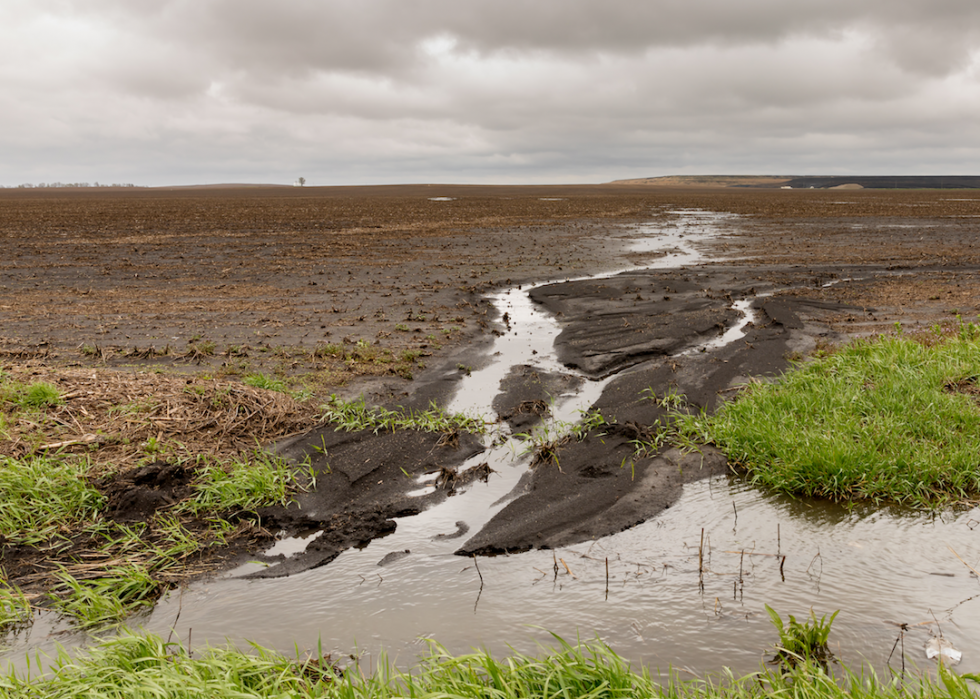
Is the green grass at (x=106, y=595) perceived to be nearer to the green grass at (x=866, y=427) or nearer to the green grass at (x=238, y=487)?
the green grass at (x=238, y=487)

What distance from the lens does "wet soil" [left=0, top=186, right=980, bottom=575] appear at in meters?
5.60

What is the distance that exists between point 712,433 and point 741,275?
1217 centimetres

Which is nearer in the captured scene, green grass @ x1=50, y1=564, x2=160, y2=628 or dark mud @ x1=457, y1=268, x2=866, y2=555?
green grass @ x1=50, y1=564, x2=160, y2=628

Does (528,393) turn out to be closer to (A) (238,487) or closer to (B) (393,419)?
(B) (393,419)

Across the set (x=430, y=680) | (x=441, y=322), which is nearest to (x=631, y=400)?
(x=430, y=680)

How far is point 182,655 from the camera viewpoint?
11.4 ft

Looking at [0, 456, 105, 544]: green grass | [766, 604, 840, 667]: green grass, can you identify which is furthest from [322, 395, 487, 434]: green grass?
[766, 604, 840, 667]: green grass

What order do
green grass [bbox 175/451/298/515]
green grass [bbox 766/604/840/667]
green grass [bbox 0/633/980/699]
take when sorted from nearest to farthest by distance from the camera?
green grass [bbox 0/633/980/699]
green grass [bbox 766/604/840/667]
green grass [bbox 175/451/298/515]

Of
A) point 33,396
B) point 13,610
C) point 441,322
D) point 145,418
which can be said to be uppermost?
point 441,322

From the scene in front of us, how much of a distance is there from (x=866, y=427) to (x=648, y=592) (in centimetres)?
354

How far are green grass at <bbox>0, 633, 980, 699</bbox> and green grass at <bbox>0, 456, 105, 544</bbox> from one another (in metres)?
1.83

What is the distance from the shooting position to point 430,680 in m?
3.12

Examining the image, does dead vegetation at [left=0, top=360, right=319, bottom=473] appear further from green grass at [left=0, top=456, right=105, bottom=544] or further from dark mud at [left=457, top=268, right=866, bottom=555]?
dark mud at [left=457, top=268, right=866, bottom=555]

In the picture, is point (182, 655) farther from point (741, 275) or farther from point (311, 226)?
point (311, 226)
